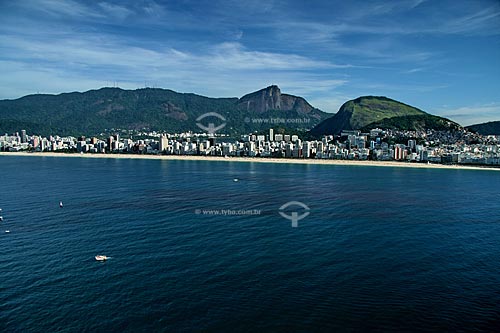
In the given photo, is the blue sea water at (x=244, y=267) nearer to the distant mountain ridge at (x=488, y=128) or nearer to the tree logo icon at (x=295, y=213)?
the tree logo icon at (x=295, y=213)

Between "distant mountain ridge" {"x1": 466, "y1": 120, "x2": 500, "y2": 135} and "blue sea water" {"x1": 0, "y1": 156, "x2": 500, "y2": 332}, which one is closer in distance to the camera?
"blue sea water" {"x1": 0, "y1": 156, "x2": 500, "y2": 332}

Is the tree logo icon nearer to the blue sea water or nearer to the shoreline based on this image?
the blue sea water

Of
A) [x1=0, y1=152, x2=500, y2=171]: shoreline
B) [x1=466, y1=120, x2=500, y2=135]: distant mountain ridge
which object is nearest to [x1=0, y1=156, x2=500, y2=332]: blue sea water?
[x1=0, y1=152, x2=500, y2=171]: shoreline

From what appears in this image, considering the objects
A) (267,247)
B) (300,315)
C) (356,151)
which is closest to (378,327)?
(300,315)

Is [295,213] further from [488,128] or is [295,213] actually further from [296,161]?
[488,128]

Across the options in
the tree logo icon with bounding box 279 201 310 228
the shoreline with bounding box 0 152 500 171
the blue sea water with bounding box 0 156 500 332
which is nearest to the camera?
the blue sea water with bounding box 0 156 500 332

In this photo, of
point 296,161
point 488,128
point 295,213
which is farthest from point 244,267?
point 488,128

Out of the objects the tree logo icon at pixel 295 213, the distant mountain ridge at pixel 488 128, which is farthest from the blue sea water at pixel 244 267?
the distant mountain ridge at pixel 488 128

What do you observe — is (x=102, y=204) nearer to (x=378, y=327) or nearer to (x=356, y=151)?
(x=378, y=327)
